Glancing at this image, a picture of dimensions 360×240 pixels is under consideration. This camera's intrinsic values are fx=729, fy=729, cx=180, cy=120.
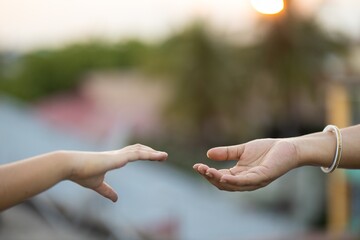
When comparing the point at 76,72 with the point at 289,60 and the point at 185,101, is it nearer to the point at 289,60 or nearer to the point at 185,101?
the point at 185,101

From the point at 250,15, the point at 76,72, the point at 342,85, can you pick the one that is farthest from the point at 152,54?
the point at 76,72

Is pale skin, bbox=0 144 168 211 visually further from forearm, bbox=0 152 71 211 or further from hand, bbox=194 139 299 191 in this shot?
hand, bbox=194 139 299 191

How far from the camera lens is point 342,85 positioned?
14.8 meters

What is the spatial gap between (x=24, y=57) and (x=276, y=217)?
128 feet

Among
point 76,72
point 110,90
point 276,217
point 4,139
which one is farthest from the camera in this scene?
point 76,72

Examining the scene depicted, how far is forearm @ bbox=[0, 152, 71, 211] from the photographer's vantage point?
8.13ft

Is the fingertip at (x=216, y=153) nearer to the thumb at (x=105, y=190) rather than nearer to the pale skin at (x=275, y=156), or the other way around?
the pale skin at (x=275, y=156)

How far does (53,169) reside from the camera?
8.27ft

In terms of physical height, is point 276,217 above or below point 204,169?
above

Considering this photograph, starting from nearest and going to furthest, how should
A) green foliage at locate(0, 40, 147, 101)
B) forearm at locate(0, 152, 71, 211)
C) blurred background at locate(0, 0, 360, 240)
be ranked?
forearm at locate(0, 152, 71, 211) < blurred background at locate(0, 0, 360, 240) < green foliage at locate(0, 40, 147, 101)

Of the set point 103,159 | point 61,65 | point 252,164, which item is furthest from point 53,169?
point 61,65

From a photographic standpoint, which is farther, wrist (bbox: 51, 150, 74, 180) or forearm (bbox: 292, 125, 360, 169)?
forearm (bbox: 292, 125, 360, 169)

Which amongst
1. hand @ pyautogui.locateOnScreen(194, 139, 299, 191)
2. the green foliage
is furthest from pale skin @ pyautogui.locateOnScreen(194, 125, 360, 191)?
the green foliage

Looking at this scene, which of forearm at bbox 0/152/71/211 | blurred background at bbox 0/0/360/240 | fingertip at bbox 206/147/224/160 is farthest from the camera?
blurred background at bbox 0/0/360/240
